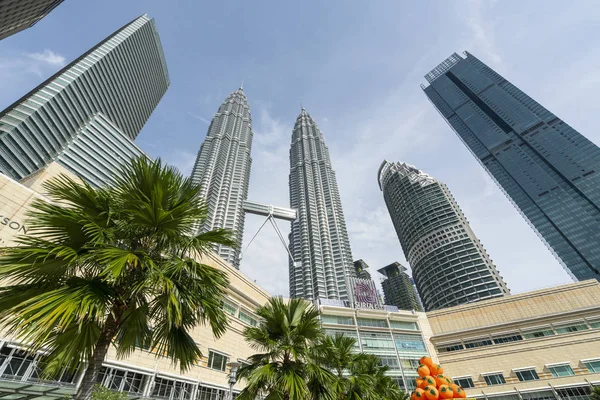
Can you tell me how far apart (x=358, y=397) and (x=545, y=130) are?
19384cm

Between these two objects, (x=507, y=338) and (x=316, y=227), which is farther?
(x=316, y=227)

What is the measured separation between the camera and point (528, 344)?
33.5 metres

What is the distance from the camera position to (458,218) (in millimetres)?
118375

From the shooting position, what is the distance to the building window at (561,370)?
3041 centimetres

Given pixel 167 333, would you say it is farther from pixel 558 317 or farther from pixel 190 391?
pixel 558 317

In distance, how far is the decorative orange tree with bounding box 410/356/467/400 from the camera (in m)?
16.9

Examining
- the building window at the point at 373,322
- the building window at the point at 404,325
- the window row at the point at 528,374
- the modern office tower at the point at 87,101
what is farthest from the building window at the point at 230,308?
the modern office tower at the point at 87,101

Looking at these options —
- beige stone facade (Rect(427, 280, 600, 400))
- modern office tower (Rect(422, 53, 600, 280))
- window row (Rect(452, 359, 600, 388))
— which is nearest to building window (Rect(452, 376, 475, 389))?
window row (Rect(452, 359, 600, 388))

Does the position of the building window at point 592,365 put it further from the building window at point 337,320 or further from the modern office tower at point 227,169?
the modern office tower at point 227,169

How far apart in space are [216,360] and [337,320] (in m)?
22.5

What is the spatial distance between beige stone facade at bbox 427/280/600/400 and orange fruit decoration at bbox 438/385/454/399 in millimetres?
23270

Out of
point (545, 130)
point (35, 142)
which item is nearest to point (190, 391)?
point (35, 142)

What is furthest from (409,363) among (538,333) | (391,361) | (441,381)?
(441,381)

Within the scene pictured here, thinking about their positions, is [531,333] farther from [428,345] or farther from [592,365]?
[428,345]
